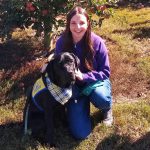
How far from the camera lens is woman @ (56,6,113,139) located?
4648 millimetres

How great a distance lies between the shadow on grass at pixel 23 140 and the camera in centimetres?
459

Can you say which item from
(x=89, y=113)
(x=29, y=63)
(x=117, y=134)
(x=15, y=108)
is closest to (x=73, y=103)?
(x=89, y=113)

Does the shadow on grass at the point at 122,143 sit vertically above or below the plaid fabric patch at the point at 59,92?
below

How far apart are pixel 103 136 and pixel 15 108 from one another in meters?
1.33

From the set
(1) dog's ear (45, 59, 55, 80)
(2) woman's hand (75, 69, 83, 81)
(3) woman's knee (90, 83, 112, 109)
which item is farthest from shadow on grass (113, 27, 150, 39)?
(1) dog's ear (45, 59, 55, 80)

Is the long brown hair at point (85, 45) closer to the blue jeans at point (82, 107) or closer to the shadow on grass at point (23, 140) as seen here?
the blue jeans at point (82, 107)

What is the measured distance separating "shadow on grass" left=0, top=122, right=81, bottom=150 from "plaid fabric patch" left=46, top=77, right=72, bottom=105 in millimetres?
536

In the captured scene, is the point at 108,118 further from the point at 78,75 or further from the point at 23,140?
the point at 23,140

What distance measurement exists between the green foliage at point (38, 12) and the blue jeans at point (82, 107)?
4.99ft

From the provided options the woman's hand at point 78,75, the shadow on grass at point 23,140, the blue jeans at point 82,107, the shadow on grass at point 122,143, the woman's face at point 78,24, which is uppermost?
the woman's face at point 78,24

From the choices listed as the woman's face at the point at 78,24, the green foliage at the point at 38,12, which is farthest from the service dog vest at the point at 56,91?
the green foliage at the point at 38,12

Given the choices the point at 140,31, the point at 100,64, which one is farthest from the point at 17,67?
the point at 140,31

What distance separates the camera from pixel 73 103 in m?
4.76

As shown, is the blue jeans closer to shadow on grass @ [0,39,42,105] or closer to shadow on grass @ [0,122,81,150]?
shadow on grass @ [0,122,81,150]
